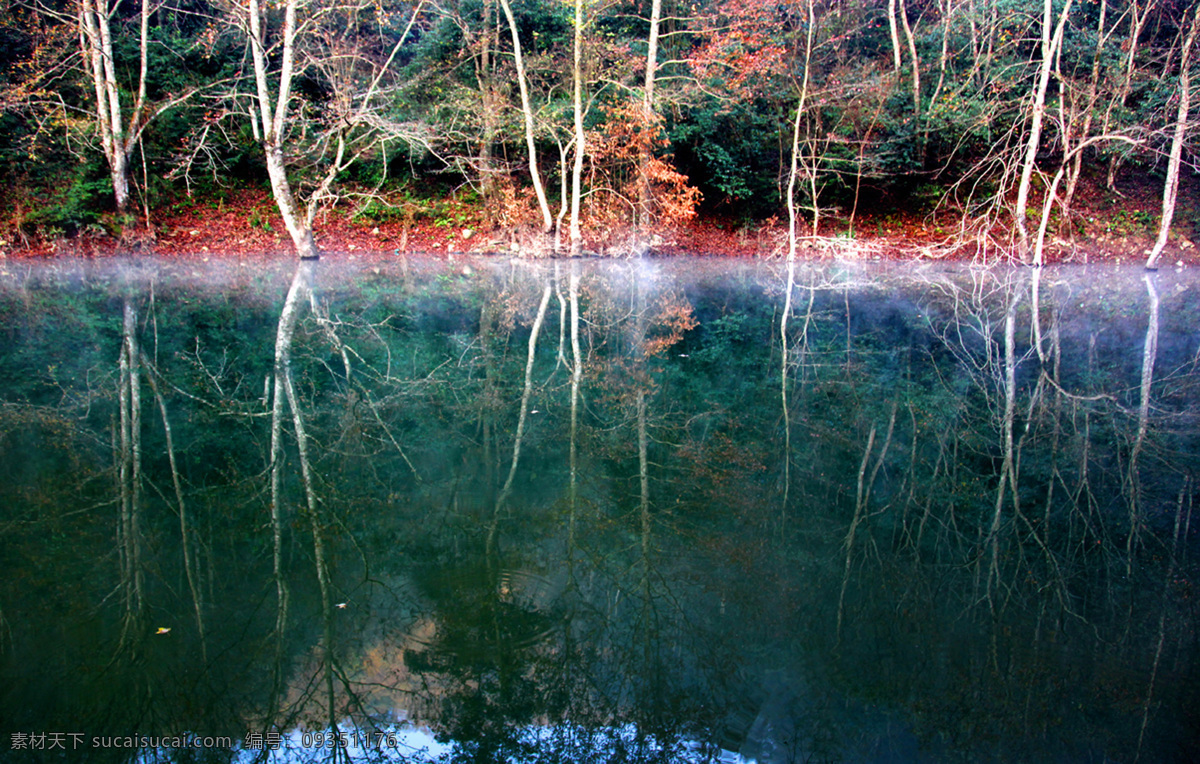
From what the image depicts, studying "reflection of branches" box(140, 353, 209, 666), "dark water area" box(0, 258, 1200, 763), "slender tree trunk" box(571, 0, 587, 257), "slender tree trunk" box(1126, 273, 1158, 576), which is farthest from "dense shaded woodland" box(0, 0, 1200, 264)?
"reflection of branches" box(140, 353, 209, 666)

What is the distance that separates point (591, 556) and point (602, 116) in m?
19.2

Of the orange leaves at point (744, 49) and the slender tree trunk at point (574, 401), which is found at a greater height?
the orange leaves at point (744, 49)

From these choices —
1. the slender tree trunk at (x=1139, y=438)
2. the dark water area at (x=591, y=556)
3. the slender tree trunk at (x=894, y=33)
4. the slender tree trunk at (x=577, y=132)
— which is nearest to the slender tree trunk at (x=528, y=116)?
the slender tree trunk at (x=577, y=132)

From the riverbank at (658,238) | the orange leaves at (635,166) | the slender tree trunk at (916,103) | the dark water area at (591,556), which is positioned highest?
the slender tree trunk at (916,103)

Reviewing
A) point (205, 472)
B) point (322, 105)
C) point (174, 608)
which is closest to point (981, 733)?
point (174, 608)

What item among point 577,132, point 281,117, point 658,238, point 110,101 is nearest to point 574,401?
point 577,132

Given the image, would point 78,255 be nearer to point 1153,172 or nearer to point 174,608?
point 174,608

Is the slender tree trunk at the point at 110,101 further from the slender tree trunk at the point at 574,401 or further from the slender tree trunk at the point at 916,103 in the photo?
the slender tree trunk at the point at 916,103

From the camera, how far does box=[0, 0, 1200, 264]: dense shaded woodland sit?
16641 millimetres

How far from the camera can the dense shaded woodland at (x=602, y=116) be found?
16.6 m

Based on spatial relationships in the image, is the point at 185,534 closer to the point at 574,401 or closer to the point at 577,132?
the point at 574,401

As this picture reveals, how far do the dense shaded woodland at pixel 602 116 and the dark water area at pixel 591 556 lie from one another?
1183cm

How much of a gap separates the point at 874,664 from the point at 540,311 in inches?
320

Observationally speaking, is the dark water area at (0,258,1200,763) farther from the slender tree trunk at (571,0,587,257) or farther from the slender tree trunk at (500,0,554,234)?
the slender tree trunk at (500,0,554,234)
